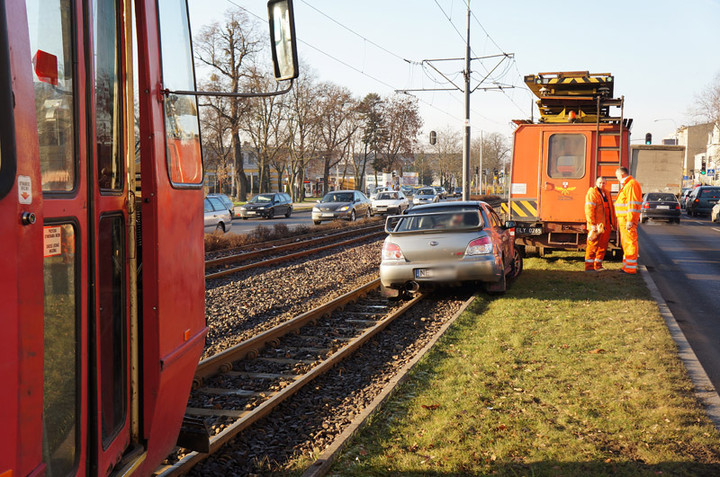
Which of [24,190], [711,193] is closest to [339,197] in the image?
[711,193]

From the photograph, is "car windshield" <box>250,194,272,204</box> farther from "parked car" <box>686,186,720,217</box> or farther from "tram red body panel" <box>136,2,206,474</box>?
"tram red body panel" <box>136,2,206,474</box>

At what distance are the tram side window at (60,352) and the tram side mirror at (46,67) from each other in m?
0.48

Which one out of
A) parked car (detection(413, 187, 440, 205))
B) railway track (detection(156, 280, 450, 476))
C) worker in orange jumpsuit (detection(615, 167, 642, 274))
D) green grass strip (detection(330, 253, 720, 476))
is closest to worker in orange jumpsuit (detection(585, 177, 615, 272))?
worker in orange jumpsuit (detection(615, 167, 642, 274))

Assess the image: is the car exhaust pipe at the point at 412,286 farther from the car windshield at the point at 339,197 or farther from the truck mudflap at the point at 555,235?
the car windshield at the point at 339,197

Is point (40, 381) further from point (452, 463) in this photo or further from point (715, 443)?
point (715, 443)

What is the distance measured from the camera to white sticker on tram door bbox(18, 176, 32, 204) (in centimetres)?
176

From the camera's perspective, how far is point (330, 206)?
30922 millimetres

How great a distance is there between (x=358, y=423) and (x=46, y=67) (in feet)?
11.2

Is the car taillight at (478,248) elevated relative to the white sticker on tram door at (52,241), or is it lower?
lower

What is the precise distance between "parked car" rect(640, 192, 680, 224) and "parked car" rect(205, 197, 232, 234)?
20.1 m

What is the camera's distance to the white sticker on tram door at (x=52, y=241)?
6.60 ft

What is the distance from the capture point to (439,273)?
9.80 metres

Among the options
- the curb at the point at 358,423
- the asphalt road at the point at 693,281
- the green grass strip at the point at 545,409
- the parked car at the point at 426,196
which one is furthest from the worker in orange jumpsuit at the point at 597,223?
the parked car at the point at 426,196

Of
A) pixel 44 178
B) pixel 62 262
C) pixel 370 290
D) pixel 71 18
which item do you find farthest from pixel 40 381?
pixel 370 290
